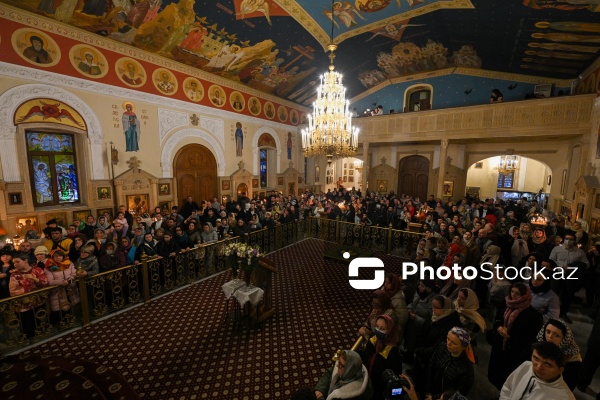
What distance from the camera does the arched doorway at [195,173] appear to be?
464 inches

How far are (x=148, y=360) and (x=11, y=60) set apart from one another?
8.70 metres

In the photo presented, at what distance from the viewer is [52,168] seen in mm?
8641

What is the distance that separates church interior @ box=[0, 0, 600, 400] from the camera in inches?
182

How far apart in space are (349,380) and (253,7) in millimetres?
10589

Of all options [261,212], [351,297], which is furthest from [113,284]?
[261,212]

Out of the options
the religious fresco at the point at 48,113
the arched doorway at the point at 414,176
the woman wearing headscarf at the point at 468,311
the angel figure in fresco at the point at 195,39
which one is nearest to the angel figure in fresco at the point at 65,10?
the religious fresco at the point at 48,113

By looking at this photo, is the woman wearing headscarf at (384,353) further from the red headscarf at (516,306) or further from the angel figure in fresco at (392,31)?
the angel figure in fresco at (392,31)

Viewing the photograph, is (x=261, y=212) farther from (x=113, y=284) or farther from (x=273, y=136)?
(x=273, y=136)

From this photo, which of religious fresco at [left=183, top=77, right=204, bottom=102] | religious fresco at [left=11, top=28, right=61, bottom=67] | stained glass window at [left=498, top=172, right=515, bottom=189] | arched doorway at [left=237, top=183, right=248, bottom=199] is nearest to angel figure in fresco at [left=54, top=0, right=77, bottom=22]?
religious fresco at [left=11, top=28, right=61, bottom=67]

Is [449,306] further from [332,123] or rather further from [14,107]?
[14,107]

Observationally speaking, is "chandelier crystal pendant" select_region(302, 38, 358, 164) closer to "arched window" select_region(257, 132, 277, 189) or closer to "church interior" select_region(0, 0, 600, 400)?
"church interior" select_region(0, 0, 600, 400)

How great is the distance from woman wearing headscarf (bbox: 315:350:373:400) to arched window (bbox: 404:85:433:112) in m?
15.7

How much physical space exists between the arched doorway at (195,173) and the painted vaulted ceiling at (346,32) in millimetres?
3656

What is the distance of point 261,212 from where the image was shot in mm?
10477
